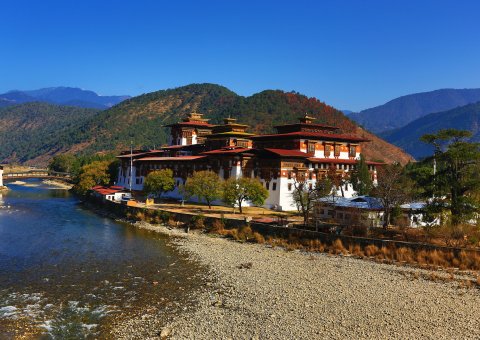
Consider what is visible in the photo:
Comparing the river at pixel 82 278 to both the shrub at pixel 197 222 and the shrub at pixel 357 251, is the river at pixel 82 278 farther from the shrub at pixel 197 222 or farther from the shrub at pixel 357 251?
the shrub at pixel 357 251

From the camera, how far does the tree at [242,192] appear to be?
61344 mm

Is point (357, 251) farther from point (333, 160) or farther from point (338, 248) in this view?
point (333, 160)

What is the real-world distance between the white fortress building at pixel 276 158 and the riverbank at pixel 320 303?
27.1 m

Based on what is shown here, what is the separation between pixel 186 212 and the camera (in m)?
62.2

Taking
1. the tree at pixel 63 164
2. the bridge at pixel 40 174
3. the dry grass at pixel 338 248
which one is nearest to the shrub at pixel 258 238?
the dry grass at pixel 338 248

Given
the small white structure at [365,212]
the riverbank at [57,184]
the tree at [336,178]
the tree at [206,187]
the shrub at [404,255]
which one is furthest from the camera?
the riverbank at [57,184]

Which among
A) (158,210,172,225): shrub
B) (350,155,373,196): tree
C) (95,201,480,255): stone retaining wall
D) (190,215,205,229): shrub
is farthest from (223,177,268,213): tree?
(350,155,373,196): tree

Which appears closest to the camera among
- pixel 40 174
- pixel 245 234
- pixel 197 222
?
pixel 245 234

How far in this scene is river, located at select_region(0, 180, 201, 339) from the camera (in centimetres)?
2550

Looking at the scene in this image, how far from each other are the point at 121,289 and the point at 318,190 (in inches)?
1164

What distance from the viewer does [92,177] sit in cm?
9569

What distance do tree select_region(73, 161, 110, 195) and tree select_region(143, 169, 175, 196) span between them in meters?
18.7

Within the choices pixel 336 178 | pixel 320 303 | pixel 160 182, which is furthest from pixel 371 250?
pixel 160 182

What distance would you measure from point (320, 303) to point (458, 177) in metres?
22.6
